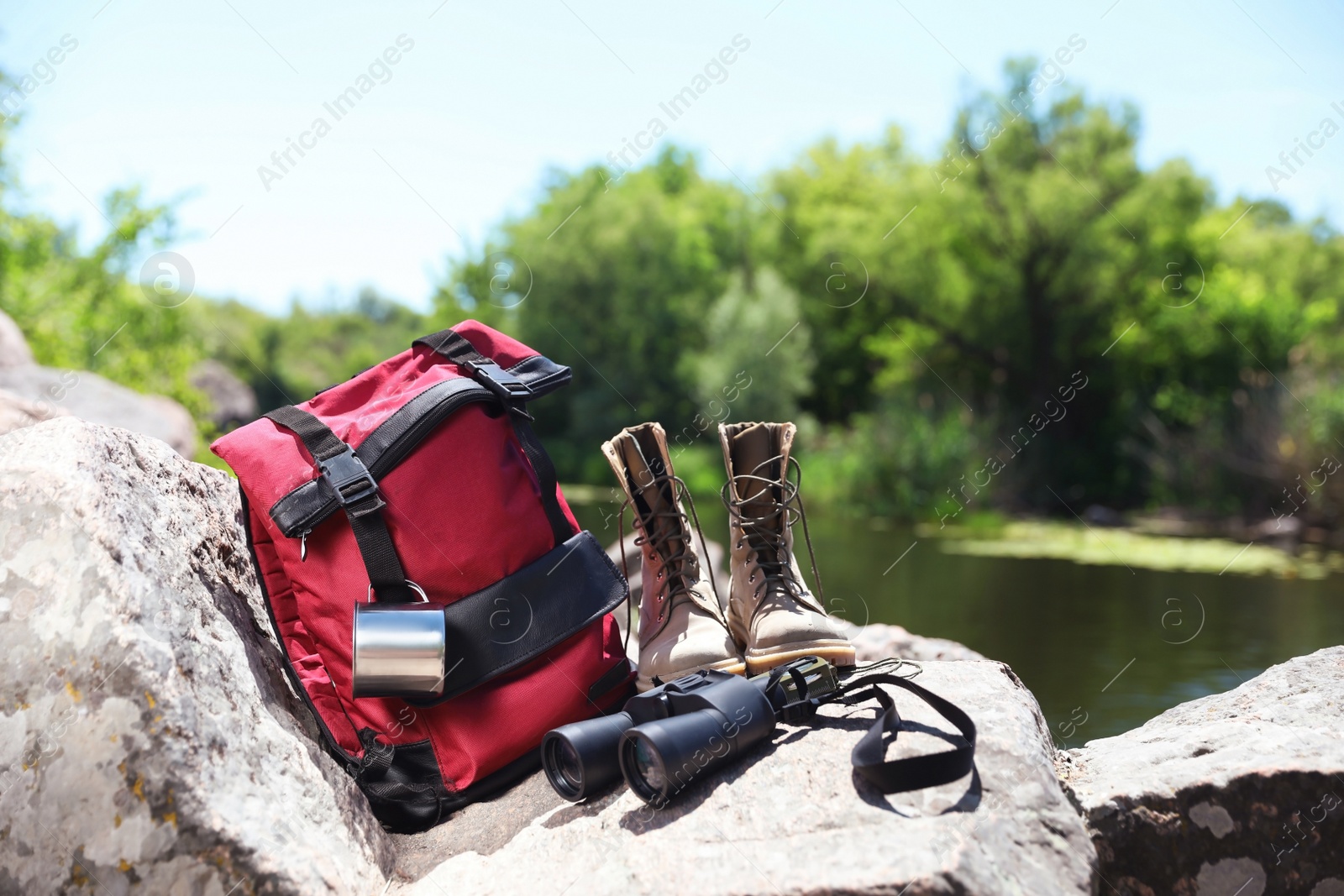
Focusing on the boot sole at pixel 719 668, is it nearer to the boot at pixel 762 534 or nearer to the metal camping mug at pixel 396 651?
the boot at pixel 762 534

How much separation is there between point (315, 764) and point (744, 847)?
922mm

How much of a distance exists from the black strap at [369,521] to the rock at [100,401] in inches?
172

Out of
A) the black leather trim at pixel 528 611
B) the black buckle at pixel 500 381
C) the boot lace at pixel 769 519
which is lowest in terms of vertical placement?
the black leather trim at pixel 528 611

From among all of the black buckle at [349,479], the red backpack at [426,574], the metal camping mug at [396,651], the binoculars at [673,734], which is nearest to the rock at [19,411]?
the red backpack at [426,574]

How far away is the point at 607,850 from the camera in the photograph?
1.69 m

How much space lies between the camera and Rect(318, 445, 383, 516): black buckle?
2006 mm

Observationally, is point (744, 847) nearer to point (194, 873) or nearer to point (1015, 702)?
point (1015, 702)

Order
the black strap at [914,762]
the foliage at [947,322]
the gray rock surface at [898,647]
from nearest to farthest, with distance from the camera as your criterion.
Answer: the black strap at [914,762]
the gray rock surface at [898,647]
the foliage at [947,322]

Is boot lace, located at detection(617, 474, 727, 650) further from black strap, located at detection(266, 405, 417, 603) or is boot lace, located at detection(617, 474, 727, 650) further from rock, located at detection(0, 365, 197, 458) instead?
rock, located at detection(0, 365, 197, 458)

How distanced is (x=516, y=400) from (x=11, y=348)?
619 centimetres

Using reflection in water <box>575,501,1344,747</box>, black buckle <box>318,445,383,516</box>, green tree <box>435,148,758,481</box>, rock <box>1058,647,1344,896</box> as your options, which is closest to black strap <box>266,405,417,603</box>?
black buckle <box>318,445,383,516</box>

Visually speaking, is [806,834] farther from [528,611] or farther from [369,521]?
[369,521]

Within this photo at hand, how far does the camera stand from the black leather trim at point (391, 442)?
1994 mm

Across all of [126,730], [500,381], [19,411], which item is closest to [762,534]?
[500,381]
